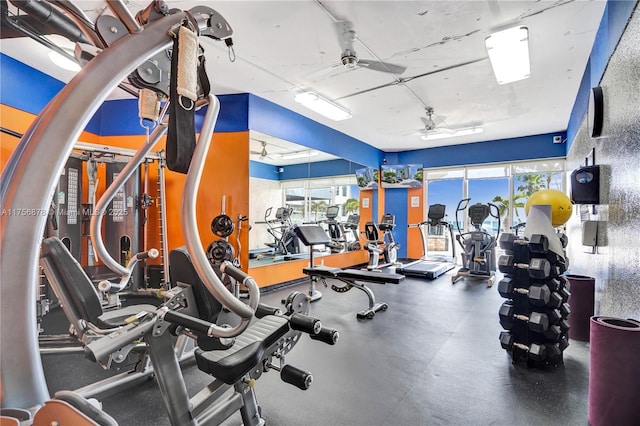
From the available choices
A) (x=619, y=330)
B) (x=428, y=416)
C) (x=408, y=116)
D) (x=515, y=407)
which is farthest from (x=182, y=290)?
(x=408, y=116)

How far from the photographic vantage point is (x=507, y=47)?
3.21 metres

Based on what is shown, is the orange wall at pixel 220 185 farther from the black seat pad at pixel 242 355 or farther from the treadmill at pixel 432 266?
the treadmill at pixel 432 266

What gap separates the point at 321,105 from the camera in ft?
15.9

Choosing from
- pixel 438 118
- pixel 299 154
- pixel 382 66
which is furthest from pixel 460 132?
pixel 382 66

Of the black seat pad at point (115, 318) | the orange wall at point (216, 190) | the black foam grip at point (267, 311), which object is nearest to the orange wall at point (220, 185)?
the orange wall at point (216, 190)

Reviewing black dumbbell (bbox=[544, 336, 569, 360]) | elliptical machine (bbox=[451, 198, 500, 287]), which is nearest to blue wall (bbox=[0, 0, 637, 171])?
elliptical machine (bbox=[451, 198, 500, 287])

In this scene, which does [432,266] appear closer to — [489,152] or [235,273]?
[489,152]

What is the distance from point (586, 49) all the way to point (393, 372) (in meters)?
4.09

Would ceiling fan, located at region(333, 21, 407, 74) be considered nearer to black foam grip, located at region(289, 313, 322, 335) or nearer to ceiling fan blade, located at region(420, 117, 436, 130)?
ceiling fan blade, located at region(420, 117, 436, 130)

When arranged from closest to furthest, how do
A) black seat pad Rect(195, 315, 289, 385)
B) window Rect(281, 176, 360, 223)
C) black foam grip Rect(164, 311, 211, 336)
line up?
1. black foam grip Rect(164, 311, 211, 336)
2. black seat pad Rect(195, 315, 289, 385)
3. window Rect(281, 176, 360, 223)

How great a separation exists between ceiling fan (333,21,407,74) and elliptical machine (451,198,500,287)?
3277mm

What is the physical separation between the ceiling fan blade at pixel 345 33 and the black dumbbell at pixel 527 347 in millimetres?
3216

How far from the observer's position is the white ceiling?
9.02ft

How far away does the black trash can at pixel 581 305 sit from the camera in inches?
112
